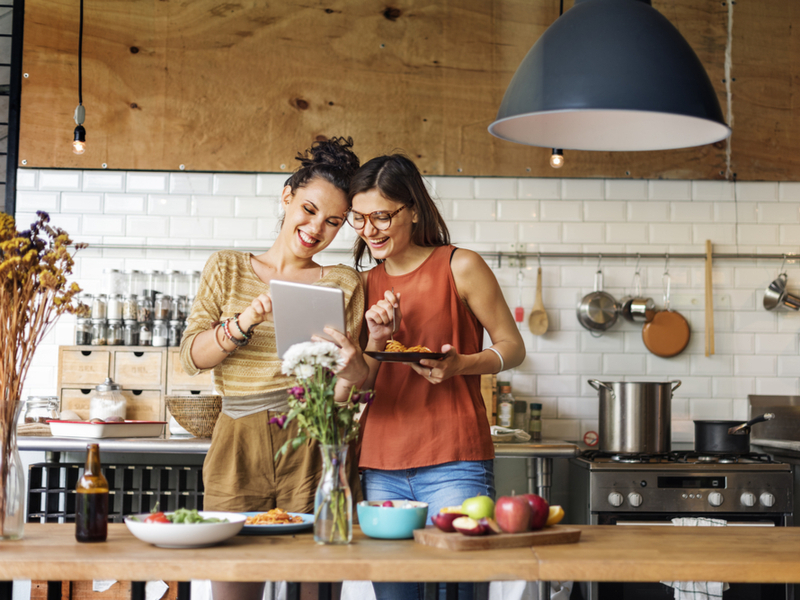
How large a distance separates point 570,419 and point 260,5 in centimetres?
279

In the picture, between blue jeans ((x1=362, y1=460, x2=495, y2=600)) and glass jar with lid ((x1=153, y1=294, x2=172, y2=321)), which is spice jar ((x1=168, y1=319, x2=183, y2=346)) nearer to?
glass jar with lid ((x1=153, y1=294, x2=172, y2=321))

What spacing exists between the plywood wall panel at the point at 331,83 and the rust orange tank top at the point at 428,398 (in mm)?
2231

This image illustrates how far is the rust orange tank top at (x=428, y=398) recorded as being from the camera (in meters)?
2.04

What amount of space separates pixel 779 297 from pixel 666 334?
0.63m

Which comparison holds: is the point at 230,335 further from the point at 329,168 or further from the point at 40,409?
the point at 40,409

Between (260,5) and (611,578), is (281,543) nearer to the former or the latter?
(611,578)

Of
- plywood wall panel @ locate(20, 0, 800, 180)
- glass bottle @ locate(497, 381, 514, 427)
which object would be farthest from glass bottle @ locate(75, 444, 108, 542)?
plywood wall panel @ locate(20, 0, 800, 180)

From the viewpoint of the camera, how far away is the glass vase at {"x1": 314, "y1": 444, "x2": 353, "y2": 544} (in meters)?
1.63

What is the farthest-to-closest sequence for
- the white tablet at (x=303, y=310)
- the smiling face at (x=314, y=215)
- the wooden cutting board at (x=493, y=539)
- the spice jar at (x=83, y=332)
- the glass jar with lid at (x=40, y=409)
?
the spice jar at (x=83, y=332) < the glass jar with lid at (x=40, y=409) < the smiling face at (x=314, y=215) < the white tablet at (x=303, y=310) < the wooden cutting board at (x=493, y=539)

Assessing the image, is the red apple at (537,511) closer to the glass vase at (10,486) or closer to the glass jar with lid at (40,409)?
the glass vase at (10,486)

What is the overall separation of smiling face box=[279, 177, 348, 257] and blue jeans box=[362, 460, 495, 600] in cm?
67

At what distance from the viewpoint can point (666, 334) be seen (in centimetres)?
422

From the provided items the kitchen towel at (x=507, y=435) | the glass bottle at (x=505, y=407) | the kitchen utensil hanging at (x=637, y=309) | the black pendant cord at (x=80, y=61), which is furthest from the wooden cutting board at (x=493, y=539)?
the black pendant cord at (x=80, y=61)

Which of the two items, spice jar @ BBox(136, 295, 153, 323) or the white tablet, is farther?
spice jar @ BBox(136, 295, 153, 323)
